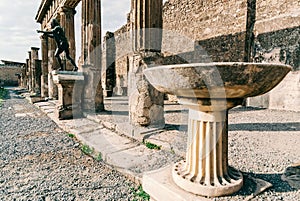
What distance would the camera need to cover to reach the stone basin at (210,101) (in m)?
1.20

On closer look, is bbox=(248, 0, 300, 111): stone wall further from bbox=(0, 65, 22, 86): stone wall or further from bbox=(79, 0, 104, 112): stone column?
bbox=(0, 65, 22, 86): stone wall

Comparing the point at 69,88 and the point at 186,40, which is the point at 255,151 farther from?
the point at 186,40

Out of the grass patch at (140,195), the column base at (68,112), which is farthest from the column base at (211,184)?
the column base at (68,112)

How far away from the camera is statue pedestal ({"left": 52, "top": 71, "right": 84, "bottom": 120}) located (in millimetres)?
4910

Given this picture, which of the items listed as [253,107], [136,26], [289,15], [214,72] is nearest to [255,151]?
[214,72]

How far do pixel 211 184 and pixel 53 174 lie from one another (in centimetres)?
180

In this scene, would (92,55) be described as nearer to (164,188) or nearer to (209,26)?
(164,188)

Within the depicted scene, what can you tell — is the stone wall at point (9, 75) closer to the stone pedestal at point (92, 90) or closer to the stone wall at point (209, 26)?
the stone wall at point (209, 26)

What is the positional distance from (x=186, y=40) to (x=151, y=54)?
22.1 ft

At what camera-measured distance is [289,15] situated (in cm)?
616

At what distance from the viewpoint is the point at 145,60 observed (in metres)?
3.47

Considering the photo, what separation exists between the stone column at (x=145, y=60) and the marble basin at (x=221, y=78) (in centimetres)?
206

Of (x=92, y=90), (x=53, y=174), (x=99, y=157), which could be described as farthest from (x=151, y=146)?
(x=92, y=90)

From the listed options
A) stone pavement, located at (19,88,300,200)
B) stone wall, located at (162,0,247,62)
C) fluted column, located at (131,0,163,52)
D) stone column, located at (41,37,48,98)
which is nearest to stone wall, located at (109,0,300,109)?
stone wall, located at (162,0,247,62)
